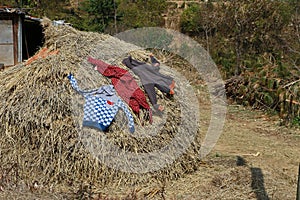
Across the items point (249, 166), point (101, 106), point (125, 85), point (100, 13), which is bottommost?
point (249, 166)

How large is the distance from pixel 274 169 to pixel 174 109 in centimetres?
169

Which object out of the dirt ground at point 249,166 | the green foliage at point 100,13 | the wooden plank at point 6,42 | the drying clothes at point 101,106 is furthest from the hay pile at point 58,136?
the green foliage at point 100,13

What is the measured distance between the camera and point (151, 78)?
519cm

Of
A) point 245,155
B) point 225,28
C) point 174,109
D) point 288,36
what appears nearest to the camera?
point 174,109

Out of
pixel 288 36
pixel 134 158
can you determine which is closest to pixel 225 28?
pixel 288 36

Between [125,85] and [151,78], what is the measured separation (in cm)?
40

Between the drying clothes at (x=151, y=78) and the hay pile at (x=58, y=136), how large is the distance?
149 mm

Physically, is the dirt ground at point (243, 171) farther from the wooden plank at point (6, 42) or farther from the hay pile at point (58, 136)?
the wooden plank at point (6, 42)

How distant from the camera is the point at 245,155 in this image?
6.27 metres

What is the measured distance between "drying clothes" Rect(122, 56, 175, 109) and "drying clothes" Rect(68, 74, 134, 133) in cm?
42

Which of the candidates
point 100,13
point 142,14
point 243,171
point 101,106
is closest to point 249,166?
point 243,171

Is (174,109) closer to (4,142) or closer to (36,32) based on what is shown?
(4,142)

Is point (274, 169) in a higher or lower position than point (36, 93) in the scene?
lower

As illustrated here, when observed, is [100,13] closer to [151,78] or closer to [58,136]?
[151,78]
